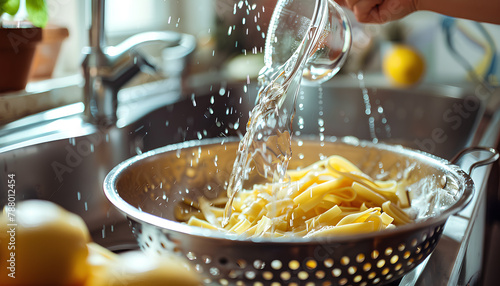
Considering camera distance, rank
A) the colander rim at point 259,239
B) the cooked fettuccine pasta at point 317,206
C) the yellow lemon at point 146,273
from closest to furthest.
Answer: the yellow lemon at point 146,273 < the colander rim at point 259,239 < the cooked fettuccine pasta at point 317,206

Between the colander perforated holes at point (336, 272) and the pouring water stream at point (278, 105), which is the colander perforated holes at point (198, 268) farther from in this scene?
the pouring water stream at point (278, 105)

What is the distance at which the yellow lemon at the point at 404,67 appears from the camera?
1688mm

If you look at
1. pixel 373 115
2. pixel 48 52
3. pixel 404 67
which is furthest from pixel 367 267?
pixel 404 67

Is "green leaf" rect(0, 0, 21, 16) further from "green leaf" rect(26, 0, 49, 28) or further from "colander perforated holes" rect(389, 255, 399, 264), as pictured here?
"colander perforated holes" rect(389, 255, 399, 264)

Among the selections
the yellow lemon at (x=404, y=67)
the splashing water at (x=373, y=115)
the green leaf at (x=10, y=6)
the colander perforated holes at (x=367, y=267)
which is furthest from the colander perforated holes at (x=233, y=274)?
the yellow lemon at (x=404, y=67)

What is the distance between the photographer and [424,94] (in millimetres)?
1420

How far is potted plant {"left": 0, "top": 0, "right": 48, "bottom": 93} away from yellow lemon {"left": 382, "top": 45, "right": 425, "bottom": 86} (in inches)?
44.3

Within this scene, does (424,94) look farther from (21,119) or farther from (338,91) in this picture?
(21,119)

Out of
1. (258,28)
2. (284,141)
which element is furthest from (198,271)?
(258,28)

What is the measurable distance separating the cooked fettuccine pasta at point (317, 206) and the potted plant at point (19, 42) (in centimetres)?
40

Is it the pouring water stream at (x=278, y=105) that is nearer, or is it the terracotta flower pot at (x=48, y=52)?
the pouring water stream at (x=278, y=105)

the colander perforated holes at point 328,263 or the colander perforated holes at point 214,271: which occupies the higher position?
the colander perforated holes at point 328,263

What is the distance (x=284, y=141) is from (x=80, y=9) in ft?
2.66

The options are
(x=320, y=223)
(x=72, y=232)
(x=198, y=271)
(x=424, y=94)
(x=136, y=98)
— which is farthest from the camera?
(x=424, y=94)
